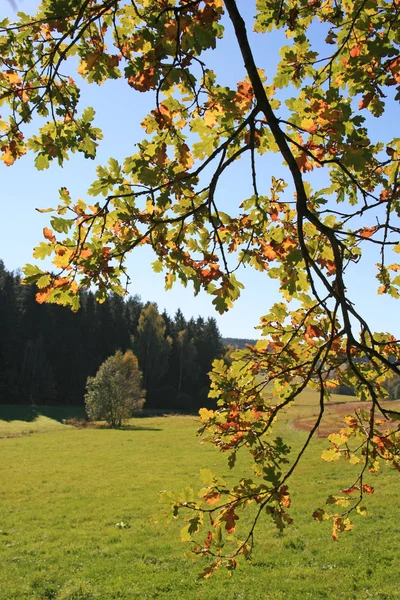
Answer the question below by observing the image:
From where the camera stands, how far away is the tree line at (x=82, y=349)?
62.4 meters

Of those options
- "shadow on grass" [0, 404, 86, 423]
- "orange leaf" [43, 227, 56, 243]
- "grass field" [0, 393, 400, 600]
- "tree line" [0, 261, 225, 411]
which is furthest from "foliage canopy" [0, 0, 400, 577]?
"tree line" [0, 261, 225, 411]

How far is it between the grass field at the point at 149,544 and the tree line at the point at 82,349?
4148 centimetres

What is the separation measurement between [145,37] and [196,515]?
123 inches

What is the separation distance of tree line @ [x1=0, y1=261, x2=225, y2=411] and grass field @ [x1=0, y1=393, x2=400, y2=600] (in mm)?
41476

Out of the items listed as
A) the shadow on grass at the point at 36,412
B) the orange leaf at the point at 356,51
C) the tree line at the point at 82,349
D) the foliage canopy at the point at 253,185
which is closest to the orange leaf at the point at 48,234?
the foliage canopy at the point at 253,185

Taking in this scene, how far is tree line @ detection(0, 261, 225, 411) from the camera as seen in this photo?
205 ft

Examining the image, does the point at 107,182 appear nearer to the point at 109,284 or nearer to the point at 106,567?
the point at 109,284

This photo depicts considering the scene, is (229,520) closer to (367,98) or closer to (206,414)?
(206,414)

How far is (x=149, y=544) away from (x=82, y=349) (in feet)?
197

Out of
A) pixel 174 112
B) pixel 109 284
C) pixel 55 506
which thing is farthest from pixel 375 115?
pixel 55 506

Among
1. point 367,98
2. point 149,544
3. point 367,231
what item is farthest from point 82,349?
point 367,98

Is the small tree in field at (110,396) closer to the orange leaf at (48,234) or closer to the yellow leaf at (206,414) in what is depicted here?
the yellow leaf at (206,414)

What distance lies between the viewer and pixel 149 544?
39.1 ft

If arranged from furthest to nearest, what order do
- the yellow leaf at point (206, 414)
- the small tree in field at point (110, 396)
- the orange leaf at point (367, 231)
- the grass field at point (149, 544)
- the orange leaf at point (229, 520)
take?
1. the small tree in field at point (110, 396)
2. the grass field at point (149, 544)
3. the orange leaf at point (367, 231)
4. the yellow leaf at point (206, 414)
5. the orange leaf at point (229, 520)
